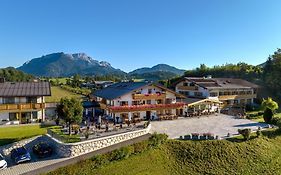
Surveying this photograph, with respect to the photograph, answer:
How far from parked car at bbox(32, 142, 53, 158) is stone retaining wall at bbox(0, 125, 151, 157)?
598 millimetres

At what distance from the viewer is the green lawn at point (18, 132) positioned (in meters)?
28.8

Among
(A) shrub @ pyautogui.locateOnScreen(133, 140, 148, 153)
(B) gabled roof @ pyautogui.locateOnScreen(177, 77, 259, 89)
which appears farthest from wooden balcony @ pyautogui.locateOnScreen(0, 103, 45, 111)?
(B) gabled roof @ pyautogui.locateOnScreen(177, 77, 259, 89)

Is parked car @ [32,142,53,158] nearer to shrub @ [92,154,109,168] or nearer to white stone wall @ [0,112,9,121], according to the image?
shrub @ [92,154,109,168]

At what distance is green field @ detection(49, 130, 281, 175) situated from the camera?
24.0 meters

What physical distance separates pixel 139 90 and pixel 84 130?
13603 mm

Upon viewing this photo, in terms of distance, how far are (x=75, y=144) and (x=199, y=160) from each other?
11.7m

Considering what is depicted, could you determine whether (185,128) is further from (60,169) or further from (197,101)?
(60,169)

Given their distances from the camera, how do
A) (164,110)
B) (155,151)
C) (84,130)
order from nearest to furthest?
(155,151)
(84,130)
(164,110)

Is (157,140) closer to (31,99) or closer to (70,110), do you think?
(70,110)

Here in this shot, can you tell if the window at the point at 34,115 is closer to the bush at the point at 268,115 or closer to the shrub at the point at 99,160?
the shrub at the point at 99,160

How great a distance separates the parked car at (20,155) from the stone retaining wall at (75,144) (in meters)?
1.50

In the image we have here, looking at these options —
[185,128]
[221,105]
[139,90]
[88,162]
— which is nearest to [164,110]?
[139,90]

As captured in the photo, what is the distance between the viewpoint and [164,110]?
43.2 metres

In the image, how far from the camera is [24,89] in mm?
38531
